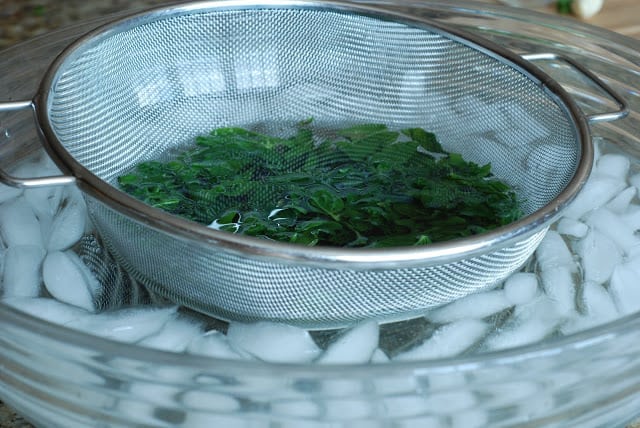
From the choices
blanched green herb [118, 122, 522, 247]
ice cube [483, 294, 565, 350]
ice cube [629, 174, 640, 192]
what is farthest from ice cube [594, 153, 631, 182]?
ice cube [483, 294, 565, 350]

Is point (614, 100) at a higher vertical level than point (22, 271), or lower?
higher

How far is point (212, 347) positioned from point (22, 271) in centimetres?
20

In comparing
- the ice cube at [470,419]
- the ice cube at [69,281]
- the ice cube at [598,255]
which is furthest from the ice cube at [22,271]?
the ice cube at [598,255]

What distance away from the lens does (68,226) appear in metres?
0.79

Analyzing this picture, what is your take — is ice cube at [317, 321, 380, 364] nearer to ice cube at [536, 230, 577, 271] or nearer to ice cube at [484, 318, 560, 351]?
ice cube at [484, 318, 560, 351]

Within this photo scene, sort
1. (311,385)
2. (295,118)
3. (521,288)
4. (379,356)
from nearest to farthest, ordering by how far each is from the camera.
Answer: (311,385) < (379,356) < (521,288) < (295,118)

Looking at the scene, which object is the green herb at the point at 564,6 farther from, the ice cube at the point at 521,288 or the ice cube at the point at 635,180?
the ice cube at the point at 521,288

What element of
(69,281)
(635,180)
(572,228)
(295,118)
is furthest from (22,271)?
(635,180)

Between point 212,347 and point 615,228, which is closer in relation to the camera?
point 212,347

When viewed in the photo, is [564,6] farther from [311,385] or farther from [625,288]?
[311,385]

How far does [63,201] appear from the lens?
0.83 m

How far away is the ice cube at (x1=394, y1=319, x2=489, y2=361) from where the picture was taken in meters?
0.64

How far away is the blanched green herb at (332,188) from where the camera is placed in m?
0.78

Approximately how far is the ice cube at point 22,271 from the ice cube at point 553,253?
1.48ft
